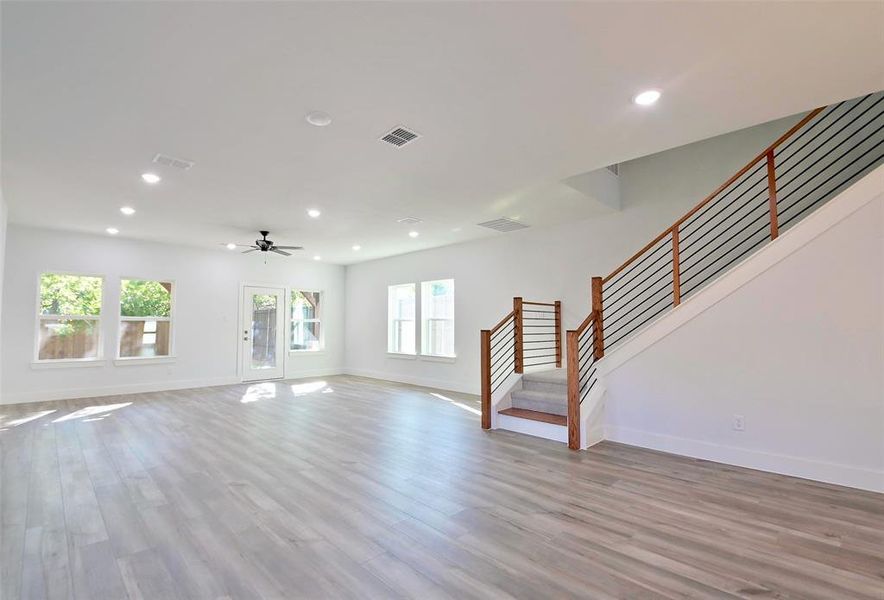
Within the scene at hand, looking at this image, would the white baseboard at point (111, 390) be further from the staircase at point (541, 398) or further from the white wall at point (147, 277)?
the staircase at point (541, 398)

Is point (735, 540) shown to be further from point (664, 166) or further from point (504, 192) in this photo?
point (664, 166)

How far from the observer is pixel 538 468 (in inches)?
143

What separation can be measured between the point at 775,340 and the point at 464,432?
3.16 m

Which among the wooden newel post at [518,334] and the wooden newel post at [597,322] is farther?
the wooden newel post at [518,334]

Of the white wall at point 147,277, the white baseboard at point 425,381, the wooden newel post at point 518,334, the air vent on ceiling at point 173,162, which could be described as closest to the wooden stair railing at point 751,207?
the wooden newel post at point 518,334

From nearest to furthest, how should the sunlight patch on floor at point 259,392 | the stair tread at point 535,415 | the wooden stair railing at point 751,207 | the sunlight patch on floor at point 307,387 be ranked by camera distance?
the wooden stair railing at point 751,207 < the stair tread at point 535,415 < the sunlight patch on floor at point 259,392 < the sunlight patch on floor at point 307,387

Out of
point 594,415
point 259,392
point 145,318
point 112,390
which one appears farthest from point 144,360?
point 594,415

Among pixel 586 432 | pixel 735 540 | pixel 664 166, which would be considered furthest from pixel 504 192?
pixel 735 540

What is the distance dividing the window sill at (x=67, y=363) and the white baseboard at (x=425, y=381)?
487cm

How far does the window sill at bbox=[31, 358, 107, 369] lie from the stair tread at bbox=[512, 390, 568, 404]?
7.16 metres

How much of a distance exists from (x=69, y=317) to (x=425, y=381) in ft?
20.5

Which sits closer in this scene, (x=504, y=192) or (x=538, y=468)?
(x=538, y=468)

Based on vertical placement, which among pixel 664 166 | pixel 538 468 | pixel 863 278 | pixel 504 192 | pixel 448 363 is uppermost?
pixel 664 166

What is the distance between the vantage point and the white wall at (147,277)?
6477mm
